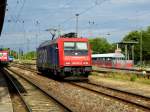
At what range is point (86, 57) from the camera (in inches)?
1160

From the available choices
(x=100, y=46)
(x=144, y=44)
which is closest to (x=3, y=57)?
(x=144, y=44)

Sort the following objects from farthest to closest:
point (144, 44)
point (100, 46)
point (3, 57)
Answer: point (100, 46), point (144, 44), point (3, 57)

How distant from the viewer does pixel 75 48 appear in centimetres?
2969

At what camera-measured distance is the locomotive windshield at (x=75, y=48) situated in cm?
2948

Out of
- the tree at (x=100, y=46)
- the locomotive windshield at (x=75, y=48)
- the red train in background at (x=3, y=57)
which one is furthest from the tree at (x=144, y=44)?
the locomotive windshield at (x=75, y=48)

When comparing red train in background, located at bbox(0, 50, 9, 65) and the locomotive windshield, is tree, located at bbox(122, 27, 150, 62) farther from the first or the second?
the locomotive windshield

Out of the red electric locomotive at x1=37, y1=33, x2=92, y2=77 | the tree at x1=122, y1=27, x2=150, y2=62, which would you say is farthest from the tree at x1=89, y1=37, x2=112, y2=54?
the red electric locomotive at x1=37, y1=33, x2=92, y2=77

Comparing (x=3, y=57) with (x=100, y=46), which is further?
(x=100, y=46)

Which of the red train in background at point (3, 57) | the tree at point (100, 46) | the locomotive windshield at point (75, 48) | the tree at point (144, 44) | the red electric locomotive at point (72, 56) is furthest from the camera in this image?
the tree at point (100, 46)

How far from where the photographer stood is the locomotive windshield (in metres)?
29.5

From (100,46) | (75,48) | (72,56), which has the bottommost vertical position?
(72,56)

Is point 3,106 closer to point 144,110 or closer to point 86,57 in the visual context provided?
point 144,110

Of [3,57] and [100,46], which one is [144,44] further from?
[3,57]

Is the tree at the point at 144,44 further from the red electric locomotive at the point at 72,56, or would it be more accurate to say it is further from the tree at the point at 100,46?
the red electric locomotive at the point at 72,56
